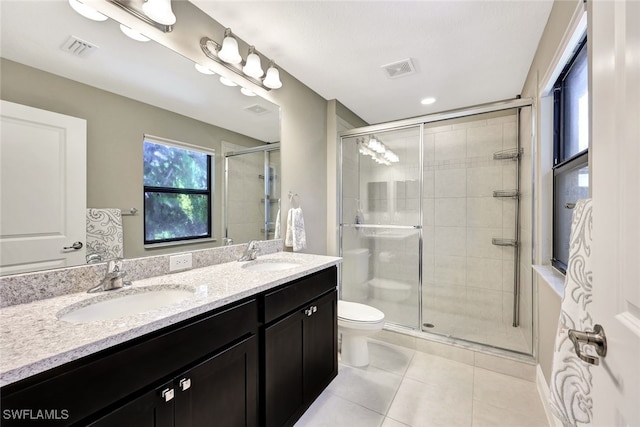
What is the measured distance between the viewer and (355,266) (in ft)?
10.1

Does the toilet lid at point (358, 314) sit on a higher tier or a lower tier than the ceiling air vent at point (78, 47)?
lower

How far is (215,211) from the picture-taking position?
170 cm

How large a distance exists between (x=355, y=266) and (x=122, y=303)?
2.35 metres

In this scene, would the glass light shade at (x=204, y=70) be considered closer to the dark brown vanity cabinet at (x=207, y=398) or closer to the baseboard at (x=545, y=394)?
the dark brown vanity cabinet at (x=207, y=398)

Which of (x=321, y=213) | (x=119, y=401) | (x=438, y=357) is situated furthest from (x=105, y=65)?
(x=438, y=357)

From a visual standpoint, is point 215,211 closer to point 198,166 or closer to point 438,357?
point 198,166

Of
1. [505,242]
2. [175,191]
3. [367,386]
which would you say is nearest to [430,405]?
[367,386]

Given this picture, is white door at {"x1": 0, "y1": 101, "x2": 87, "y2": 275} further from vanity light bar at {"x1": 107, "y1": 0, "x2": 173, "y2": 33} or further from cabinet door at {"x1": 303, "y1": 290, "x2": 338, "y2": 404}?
cabinet door at {"x1": 303, "y1": 290, "x2": 338, "y2": 404}

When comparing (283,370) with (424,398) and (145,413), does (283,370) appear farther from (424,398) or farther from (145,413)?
(424,398)

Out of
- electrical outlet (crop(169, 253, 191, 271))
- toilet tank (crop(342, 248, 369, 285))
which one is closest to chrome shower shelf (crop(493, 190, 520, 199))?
toilet tank (crop(342, 248, 369, 285))

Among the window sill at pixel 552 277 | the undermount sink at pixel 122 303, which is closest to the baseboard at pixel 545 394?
the window sill at pixel 552 277

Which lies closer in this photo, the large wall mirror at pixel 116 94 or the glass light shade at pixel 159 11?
the large wall mirror at pixel 116 94

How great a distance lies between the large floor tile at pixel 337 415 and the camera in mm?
1522

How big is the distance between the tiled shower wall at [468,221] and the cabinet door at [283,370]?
→ 1772 millimetres
